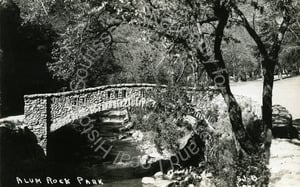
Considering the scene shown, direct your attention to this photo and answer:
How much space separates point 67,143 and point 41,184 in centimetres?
662

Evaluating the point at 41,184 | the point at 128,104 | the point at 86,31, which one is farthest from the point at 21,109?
the point at 86,31

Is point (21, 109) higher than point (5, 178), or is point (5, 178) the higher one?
point (21, 109)

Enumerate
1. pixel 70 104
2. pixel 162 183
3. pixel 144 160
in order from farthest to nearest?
pixel 70 104 → pixel 144 160 → pixel 162 183

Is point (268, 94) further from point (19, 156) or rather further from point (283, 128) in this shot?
point (19, 156)

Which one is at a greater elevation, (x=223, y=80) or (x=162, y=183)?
(x=223, y=80)

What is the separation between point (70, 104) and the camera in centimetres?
1828

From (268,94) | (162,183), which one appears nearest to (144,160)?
(162,183)

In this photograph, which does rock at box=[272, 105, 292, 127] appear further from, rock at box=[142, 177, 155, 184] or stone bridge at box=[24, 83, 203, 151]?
stone bridge at box=[24, 83, 203, 151]

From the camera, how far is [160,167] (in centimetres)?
1617

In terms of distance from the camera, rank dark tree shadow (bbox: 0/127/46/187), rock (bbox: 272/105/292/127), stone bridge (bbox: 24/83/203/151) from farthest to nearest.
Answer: stone bridge (bbox: 24/83/203/151), rock (bbox: 272/105/292/127), dark tree shadow (bbox: 0/127/46/187)

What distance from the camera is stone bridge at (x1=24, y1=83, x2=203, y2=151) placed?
58.4 feet

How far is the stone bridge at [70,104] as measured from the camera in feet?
58.4

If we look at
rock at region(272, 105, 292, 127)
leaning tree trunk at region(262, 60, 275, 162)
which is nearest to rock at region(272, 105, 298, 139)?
rock at region(272, 105, 292, 127)

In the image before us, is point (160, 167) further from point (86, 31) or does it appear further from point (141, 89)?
point (86, 31)
